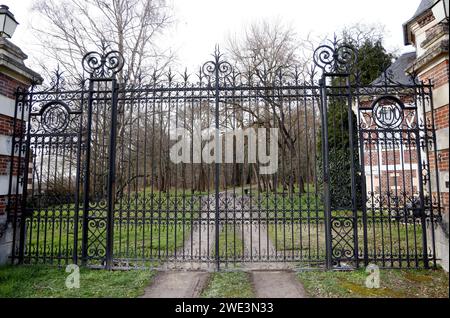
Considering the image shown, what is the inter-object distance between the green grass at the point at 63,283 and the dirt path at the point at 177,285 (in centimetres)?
16

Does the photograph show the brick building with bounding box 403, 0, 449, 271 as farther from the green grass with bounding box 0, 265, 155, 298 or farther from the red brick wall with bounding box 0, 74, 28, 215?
the red brick wall with bounding box 0, 74, 28, 215

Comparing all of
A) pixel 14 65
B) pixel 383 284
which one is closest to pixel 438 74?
pixel 383 284

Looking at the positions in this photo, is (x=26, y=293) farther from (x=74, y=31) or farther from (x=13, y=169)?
(x=74, y=31)

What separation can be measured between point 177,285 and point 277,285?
1579mm

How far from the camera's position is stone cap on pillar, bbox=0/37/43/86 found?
507 cm

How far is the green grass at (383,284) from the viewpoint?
4.00 m

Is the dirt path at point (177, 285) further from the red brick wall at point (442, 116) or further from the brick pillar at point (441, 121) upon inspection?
the red brick wall at point (442, 116)

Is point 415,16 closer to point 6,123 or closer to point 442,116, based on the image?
point 442,116

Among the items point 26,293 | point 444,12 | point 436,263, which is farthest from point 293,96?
point 26,293

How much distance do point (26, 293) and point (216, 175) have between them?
3.44 m

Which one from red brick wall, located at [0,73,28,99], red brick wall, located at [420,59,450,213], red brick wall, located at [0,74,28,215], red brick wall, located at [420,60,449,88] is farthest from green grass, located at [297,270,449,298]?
red brick wall, located at [0,73,28,99]

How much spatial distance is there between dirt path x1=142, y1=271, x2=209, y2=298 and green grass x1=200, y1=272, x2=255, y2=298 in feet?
0.45

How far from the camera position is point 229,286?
168 inches
